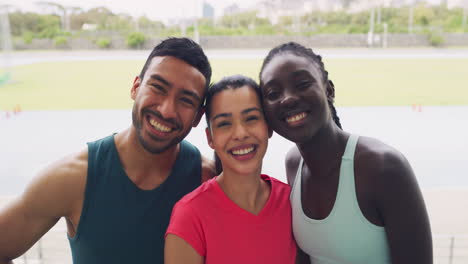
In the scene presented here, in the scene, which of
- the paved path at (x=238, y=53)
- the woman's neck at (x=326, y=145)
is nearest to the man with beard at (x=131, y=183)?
the woman's neck at (x=326, y=145)

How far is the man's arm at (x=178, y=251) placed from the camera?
0.95 metres

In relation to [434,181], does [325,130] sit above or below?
above

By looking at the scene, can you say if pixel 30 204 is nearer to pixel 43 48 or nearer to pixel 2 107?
pixel 43 48

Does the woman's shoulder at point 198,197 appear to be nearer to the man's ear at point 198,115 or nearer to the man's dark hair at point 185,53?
the man's ear at point 198,115

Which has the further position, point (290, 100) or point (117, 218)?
point (117, 218)

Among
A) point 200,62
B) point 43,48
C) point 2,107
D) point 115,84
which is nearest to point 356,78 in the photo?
point 115,84

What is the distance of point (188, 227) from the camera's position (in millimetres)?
980

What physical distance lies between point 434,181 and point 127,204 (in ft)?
20.7

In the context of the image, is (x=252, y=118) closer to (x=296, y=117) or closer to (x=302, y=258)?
(x=296, y=117)

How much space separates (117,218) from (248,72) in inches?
537

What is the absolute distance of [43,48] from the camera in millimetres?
13477

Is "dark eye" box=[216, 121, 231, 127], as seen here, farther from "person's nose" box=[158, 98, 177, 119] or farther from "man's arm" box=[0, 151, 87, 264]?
"man's arm" box=[0, 151, 87, 264]

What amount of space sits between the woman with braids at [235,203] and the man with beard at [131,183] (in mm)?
108

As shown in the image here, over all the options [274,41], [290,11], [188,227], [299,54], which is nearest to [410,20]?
[290,11]
